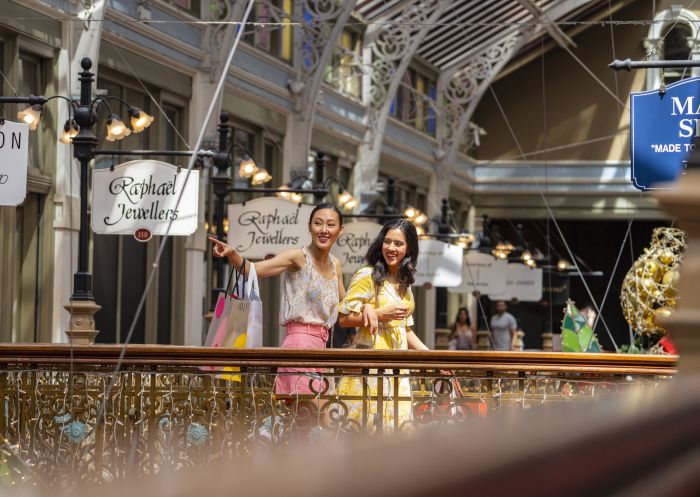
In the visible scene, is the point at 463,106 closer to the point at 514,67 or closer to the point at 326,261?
the point at 514,67

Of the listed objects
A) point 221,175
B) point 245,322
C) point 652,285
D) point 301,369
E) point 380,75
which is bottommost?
point 301,369

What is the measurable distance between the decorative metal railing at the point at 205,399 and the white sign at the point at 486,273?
1797 centimetres

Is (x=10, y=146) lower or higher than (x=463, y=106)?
lower

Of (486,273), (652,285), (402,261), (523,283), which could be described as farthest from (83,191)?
(523,283)

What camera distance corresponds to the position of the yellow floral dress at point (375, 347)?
670 centimetres

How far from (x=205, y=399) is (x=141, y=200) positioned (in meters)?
5.27

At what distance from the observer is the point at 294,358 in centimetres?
684

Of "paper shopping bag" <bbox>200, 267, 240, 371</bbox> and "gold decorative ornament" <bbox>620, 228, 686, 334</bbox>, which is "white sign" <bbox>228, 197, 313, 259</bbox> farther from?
"paper shopping bag" <bbox>200, 267, 240, 371</bbox>

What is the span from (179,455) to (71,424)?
61 centimetres

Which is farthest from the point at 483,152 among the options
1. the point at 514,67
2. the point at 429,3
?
the point at 429,3

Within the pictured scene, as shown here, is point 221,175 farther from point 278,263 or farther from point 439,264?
point 439,264

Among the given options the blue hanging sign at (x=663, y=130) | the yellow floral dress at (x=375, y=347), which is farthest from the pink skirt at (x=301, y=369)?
the blue hanging sign at (x=663, y=130)

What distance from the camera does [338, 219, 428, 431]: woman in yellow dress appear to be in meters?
6.78

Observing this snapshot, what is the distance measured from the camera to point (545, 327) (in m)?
36.0
